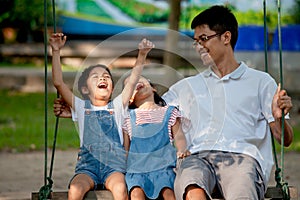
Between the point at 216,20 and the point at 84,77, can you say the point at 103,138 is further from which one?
the point at 216,20

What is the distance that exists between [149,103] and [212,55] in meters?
0.47

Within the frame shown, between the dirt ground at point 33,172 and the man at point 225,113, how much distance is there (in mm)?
1956

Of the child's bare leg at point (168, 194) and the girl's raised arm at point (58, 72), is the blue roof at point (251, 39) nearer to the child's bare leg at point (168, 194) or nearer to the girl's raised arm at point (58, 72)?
the girl's raised arm at point (58, 72)

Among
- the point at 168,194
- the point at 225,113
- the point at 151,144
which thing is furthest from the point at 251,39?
the point at 168,194

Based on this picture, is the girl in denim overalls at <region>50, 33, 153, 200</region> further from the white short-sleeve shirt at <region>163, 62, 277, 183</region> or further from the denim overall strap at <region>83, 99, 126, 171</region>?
the white short-sleeve shirt at <region>163, 62, 277, 183</region>

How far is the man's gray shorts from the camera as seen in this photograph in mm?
4070

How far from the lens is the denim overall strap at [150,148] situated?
433cm

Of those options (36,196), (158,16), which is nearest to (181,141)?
(36,196)

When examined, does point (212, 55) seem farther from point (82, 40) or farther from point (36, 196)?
point (82, 40)

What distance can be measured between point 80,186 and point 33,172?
142 inches

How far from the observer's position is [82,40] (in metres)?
23.4

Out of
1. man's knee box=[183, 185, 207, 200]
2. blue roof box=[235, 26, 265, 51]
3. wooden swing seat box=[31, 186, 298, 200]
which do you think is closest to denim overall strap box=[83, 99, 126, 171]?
wooden swing seat box=[31, 186, 298, 200]

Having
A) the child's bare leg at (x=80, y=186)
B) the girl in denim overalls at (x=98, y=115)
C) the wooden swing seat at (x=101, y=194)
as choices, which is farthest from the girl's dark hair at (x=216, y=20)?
the child's bare leg at (x=80, y=186)

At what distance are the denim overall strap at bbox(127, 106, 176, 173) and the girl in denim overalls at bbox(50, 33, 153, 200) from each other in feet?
0.25
